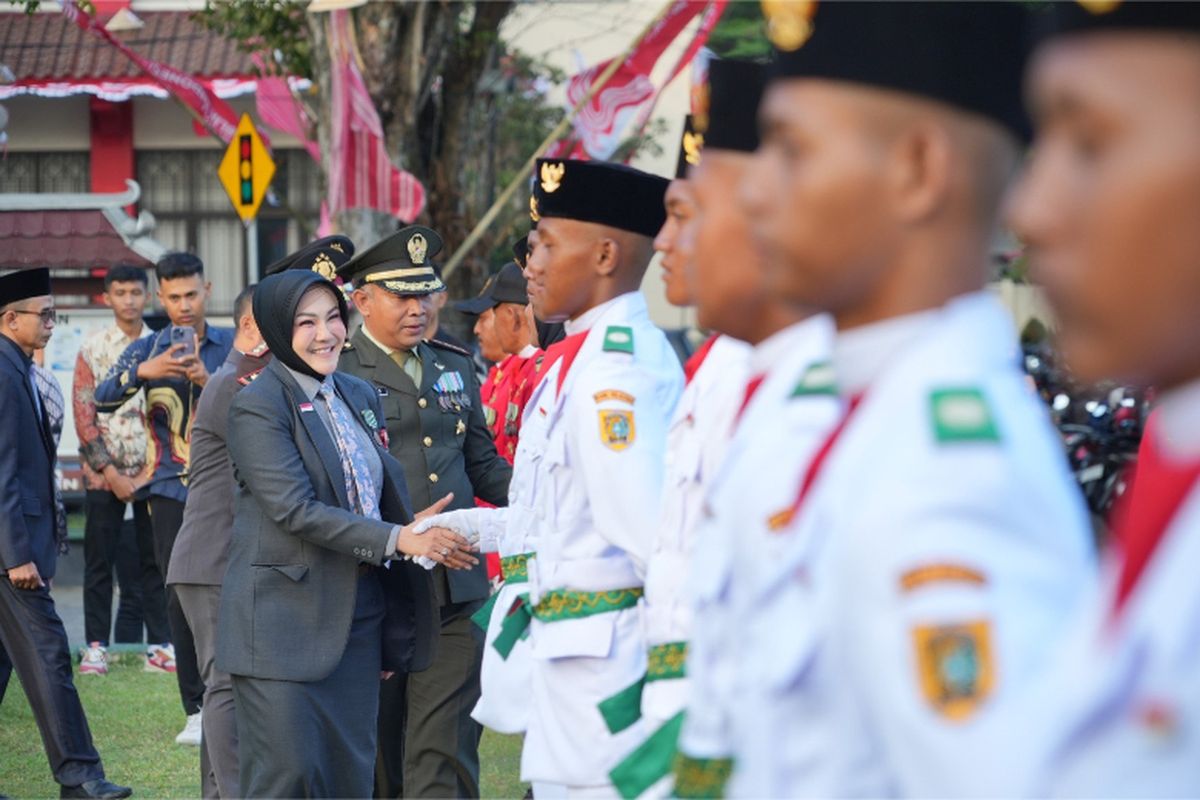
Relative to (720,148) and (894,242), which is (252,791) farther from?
(894,242)

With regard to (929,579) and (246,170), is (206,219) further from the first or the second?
(929,579)

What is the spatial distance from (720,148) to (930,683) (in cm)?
205

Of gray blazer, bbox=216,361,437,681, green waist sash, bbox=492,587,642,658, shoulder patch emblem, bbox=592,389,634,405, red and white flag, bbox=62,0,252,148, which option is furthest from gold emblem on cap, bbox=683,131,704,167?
red and white flag, bbox=62,0,252,148

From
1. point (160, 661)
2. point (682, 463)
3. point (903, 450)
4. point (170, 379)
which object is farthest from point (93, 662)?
point (903, 450)

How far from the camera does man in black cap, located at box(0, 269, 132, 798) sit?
7324 millimetres

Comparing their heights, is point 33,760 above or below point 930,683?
below

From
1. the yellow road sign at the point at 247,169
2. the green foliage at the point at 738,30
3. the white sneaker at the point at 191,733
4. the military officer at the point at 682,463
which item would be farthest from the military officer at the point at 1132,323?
the green foliage at the point at 738,30

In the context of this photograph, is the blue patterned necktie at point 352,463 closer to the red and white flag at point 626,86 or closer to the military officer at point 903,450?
the military officer at point 903,450

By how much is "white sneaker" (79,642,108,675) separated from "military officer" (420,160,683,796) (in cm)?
610

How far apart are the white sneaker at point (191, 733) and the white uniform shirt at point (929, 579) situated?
23.0 ft

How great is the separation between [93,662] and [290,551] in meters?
5.07

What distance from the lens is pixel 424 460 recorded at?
7.41m

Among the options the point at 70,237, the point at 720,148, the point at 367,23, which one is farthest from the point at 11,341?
the point at 70,237

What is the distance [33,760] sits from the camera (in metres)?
8.26
